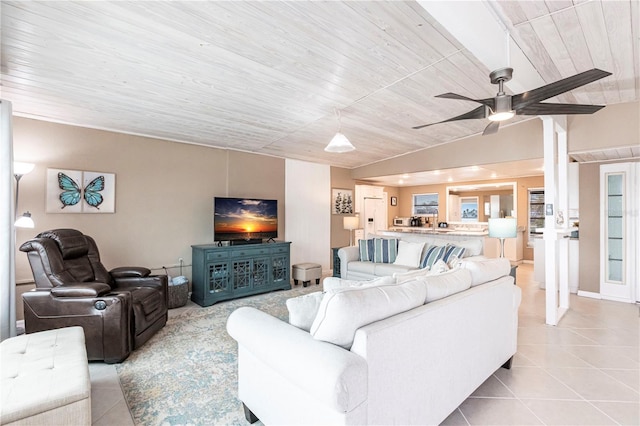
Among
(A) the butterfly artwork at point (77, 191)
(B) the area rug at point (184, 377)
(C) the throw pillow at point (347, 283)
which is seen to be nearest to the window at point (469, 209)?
(B) the area rug at point (184, 377)

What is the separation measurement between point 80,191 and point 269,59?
3.04m

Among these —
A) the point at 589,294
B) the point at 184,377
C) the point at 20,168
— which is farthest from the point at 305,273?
the point at 589,294

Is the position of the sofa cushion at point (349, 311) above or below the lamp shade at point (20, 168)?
below

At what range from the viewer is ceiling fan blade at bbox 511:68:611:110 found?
6.41ft

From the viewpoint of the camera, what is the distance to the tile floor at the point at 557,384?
77.9 inches

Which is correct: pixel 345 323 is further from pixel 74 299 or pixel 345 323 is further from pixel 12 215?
pixel 12 215

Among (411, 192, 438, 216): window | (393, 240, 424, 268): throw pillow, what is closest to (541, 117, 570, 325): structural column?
(393, 240, 424, 268): throw pillow

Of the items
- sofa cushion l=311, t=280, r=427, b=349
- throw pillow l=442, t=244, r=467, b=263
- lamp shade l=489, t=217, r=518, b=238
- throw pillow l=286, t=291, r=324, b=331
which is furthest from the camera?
throw pillow l=442, t=244, r=467, b=263

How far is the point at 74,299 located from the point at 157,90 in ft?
6.96

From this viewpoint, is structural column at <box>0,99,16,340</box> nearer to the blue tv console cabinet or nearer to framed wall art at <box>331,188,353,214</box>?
the blue tv console cabinet

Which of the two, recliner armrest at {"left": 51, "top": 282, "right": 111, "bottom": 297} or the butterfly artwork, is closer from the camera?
recliner armrest at {"left": 51, "top": 282, "right": 111, "bottom": 297}

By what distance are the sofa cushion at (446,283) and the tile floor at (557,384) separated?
0.82 metres

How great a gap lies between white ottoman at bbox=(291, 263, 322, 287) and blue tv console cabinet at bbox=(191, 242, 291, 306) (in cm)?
31

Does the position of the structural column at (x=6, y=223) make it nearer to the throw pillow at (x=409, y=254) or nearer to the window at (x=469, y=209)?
the throw pillow at (x=409, y=254)
